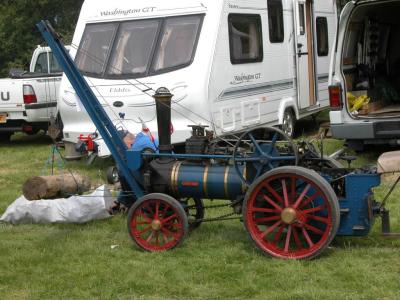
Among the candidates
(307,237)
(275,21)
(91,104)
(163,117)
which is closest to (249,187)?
(307,237)

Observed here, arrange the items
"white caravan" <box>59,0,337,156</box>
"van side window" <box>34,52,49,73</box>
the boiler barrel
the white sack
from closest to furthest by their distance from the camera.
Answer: the boiler barrel, the white sack, "white caravan" <box>59,0,337,156</box>, "van side window" <box>34,52,49,73</box>

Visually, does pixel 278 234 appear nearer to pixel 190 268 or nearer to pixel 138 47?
pixel 190 268

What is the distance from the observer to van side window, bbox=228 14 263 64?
949 centimetres

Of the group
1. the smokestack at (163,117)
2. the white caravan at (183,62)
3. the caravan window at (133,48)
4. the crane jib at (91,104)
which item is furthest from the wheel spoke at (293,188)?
the caravan window at (133,48)

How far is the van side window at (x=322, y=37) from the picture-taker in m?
12.7

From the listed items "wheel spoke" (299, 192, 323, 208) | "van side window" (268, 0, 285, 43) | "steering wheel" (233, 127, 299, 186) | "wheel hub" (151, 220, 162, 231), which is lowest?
"wheel hub" (151, 220, 162, 231)

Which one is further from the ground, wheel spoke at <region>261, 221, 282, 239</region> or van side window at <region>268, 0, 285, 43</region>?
van side window at <region>268, 0, 285, 43</region>

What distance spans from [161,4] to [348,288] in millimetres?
5753

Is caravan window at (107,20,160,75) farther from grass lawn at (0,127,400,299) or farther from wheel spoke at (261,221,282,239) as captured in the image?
wheel spoke at (261,221,282,239)

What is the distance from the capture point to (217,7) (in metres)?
9.14

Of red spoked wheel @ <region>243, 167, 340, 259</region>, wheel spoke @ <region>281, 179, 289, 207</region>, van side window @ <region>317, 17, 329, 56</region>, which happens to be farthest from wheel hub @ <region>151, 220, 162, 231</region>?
van side window @ <region>317, 17, 329, 56</region>

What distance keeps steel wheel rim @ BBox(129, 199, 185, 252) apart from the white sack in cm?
116

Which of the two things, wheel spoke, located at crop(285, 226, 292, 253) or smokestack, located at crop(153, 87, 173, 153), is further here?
smokestack, located at crop(153, 87, 173, 153)

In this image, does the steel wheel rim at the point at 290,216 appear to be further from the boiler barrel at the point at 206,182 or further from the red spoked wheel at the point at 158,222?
the red spoked wheel at the point at 158,222
